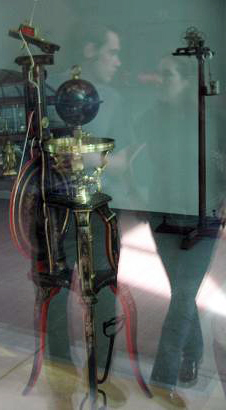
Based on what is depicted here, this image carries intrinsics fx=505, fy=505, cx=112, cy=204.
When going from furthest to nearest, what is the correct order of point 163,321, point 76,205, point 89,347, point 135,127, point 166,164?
point 163,321 → point 166,164 → point 135,127 → point 89,347 → point 76,205

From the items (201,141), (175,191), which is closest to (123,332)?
(175,191)

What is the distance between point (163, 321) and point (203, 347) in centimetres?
21

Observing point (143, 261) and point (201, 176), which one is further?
point (143, 261)

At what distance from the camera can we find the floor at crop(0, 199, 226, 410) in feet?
4.03

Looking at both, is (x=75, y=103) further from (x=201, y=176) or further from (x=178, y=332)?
(x=178, y=332)

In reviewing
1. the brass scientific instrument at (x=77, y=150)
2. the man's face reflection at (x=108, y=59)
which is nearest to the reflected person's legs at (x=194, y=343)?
the brass scientific instrument at (x=77, y=150)

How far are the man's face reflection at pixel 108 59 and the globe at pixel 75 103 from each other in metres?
0.12

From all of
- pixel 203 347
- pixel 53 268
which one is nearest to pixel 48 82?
pixel 53 268

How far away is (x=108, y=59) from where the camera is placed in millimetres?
1215

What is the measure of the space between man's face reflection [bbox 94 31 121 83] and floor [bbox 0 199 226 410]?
1.11 feet

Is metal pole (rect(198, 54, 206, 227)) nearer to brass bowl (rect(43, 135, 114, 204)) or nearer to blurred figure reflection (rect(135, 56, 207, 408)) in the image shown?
blurred figure reflection (rect(135, 56, 207, 408))

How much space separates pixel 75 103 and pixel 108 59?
234 millimetres

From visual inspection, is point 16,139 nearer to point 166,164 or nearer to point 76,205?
point 76,205

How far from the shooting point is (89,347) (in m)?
1.09
